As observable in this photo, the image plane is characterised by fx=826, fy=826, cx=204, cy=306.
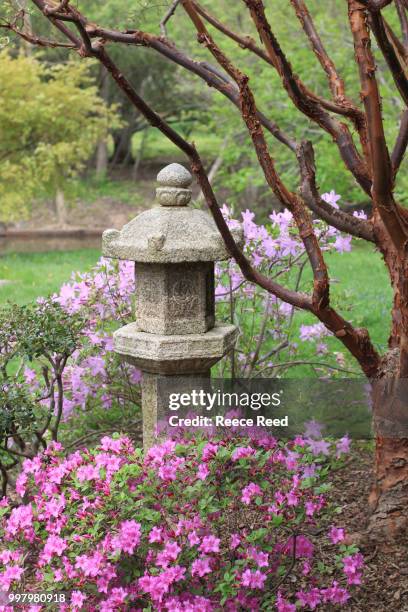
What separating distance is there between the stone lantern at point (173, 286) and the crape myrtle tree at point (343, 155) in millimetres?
607

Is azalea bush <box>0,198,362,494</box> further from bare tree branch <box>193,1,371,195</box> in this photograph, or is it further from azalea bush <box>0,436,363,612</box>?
azalea bush <box>0,436,363,612</box>

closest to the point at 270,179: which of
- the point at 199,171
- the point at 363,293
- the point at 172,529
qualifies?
the point at 199,171

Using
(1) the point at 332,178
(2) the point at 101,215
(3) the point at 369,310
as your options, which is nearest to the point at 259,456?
(3) the point at 369,310

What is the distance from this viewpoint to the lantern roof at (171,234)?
3.60 meters

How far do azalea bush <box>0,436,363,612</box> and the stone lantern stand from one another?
0.78m

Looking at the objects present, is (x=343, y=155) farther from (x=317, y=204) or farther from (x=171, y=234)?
(x=171, y=234)

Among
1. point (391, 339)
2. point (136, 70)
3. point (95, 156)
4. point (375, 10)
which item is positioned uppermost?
point (136, 70)

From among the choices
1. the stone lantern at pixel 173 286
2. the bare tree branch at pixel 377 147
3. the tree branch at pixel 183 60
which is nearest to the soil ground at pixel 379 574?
the stone lantern at pixel 173 286

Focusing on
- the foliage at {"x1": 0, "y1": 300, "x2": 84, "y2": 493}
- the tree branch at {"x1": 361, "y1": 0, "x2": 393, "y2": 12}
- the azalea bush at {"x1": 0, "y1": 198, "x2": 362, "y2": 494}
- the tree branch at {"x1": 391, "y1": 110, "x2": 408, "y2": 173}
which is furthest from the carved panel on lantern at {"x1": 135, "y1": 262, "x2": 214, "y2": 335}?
the tree branch at {"x1": 361, "y1": 0, "x2": 393, "y2": 12}

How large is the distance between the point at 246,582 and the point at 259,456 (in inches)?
18.2

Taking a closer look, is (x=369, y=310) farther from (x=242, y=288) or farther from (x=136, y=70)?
(x=136, y=70)

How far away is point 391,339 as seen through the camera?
10.9 feet

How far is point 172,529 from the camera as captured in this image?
8.80 ft

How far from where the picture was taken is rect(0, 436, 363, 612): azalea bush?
2.58 m
